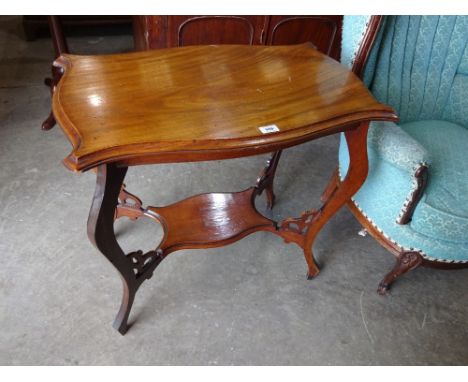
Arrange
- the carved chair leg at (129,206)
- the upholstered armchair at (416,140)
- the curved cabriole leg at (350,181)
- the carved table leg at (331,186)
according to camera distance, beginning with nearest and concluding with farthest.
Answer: the curved cabriole leg at (350,181), the upholstered armchair at (416,140), the carved chair leg at (129,206), the carved table leg at (331,186)

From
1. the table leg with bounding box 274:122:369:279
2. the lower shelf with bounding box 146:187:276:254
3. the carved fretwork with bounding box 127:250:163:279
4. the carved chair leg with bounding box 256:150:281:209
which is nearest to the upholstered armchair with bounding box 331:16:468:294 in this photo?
the table leg with bounding box 274:122:369:279

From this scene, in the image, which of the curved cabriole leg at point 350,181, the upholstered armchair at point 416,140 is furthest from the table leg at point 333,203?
the upholstered armchair at point 416,140

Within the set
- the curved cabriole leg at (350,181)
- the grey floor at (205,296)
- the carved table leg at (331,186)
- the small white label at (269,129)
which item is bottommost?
the grey floor at (205,296)

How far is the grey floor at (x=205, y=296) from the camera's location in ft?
3.86

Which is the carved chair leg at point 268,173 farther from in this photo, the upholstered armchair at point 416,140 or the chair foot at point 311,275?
the chair foot at point 311,275

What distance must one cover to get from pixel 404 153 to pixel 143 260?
2.66 feet

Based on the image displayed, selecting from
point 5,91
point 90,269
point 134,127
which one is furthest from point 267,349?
point 5,91

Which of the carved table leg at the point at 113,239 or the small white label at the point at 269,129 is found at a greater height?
the small white label at the point at 269,129

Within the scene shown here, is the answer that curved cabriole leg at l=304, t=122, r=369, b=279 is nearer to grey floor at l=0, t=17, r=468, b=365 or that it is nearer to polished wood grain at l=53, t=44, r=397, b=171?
polished wood grain at l=53, t=44, r=397, b=171

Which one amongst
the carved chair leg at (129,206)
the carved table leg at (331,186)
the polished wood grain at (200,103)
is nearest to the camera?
the polished wood grain at (200,103)

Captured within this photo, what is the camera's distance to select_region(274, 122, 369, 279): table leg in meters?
1.01

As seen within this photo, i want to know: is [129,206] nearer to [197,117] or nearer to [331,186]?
[197,117]

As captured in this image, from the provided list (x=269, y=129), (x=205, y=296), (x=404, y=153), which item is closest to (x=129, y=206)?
(x=205, y=296)

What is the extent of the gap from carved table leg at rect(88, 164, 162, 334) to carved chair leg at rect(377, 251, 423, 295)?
0.80 m
